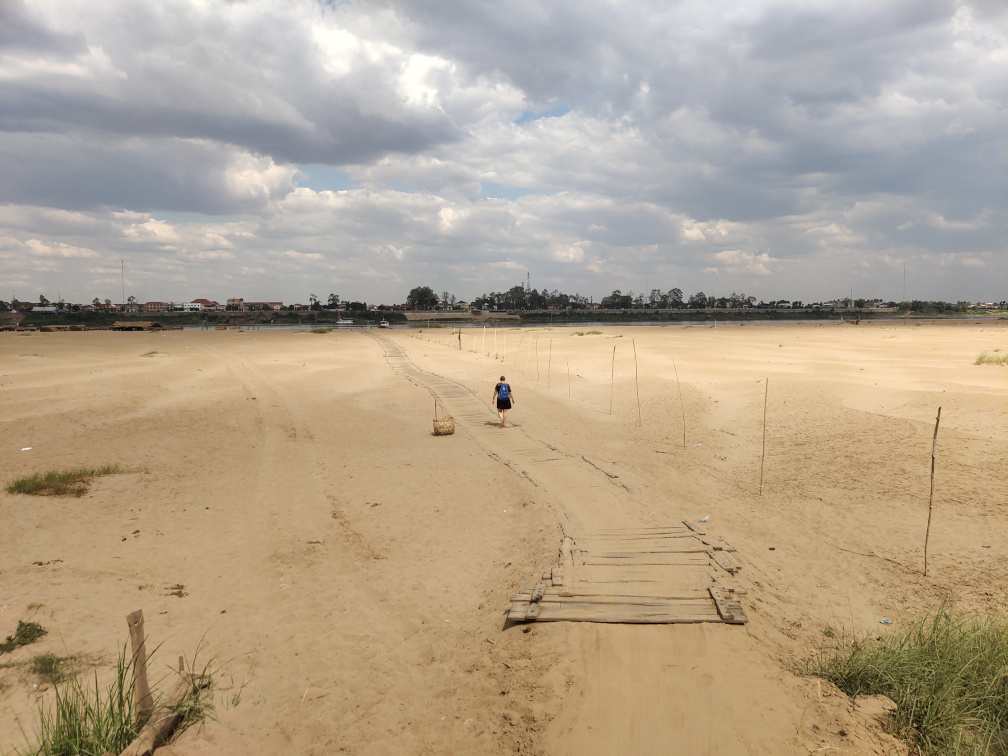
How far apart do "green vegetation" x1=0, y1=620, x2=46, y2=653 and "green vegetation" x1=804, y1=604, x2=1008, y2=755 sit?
8.82 meters

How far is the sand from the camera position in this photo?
5145 millimetres

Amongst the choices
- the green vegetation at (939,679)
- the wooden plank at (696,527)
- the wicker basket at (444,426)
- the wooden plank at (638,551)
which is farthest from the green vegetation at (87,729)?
the wicker basket at (444,426)

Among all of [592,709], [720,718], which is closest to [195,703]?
[592,709]

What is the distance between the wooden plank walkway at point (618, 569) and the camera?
626 centimetres

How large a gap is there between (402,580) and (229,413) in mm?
13787

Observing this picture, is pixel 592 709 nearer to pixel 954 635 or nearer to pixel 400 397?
pixel 954 635

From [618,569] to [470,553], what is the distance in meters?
2.63

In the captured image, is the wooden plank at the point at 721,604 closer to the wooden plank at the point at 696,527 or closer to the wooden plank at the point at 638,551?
the wooden plank at the point at 638,551

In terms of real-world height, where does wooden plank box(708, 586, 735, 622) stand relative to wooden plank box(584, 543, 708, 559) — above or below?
above

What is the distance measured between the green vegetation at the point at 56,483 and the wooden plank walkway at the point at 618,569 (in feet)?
31.7

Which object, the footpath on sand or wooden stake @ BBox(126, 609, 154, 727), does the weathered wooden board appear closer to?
the footpath on sand

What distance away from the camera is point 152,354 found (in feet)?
117

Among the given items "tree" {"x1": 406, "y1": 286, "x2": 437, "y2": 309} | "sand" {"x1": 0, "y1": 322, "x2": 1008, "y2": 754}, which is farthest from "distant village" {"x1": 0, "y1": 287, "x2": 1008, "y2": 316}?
"sand" {"x1": 0, "y1": 322, "x2": 1008, "y2": 754}

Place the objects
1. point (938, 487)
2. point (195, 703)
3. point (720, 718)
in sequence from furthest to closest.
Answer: point (938, 487)
point (195, 703)
point (720, 718)
